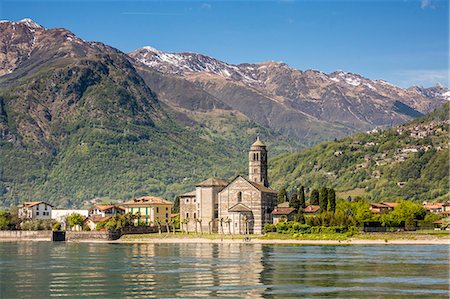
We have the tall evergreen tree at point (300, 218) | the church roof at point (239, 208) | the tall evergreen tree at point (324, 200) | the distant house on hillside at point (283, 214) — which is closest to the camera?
the tall evergreen tree at point (300, 218)

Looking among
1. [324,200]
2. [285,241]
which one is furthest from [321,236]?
[324,200]

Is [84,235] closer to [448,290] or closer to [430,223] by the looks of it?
[430,223]

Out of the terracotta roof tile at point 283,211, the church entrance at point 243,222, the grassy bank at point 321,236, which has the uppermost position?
the terracotta roof tile at point 283,211

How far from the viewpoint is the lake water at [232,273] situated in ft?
283

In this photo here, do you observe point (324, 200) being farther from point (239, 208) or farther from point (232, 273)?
point (232, 273)

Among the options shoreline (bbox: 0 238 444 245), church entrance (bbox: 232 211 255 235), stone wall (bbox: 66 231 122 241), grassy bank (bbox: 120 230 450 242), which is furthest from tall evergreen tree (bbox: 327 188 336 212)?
stone wall (bbox: 66 231 122 241)

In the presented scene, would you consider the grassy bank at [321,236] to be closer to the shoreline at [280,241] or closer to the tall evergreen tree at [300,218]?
the shoreline at [280,241]

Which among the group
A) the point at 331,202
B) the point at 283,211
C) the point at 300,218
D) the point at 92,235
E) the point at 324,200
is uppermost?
the point at 324,200

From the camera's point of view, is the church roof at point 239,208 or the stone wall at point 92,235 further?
the church roof at point 239,208

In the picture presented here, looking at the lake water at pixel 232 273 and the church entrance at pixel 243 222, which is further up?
the church entrance at pixel 243 222

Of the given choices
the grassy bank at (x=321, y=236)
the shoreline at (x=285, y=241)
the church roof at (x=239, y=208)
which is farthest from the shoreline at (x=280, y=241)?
the church roof at (x=239, y=208)

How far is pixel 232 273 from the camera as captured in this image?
102000mm

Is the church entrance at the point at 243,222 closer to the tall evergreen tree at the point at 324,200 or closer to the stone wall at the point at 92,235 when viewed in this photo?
the tall evergreen tree at the point at 324,200

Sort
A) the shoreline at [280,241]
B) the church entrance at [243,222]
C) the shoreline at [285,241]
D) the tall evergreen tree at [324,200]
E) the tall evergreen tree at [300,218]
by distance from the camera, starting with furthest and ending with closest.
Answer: the tall evergreen tree at [324,200] < the church entrance at [243,222] < the tall evergreen tree at [300,218] < the shoreline at [280,241] < the shoreline at [285,241]
